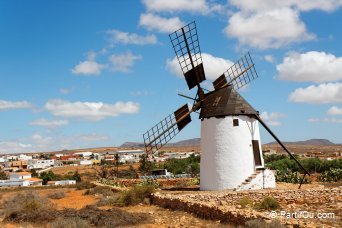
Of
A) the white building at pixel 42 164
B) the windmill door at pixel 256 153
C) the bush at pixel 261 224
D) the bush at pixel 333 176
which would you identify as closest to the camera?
the bush at pixel 261 224

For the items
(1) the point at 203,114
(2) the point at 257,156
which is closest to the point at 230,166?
(2) the point at 257,156

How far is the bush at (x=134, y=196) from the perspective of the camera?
17.6 metres

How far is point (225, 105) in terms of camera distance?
19.1m

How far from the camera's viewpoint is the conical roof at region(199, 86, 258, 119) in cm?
1889

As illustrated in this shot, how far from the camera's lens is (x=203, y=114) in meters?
19.9

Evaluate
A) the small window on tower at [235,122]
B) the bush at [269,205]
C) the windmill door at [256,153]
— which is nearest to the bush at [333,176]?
the windmill door at [256,153]

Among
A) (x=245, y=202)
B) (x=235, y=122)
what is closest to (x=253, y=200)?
(x=245, y=202)

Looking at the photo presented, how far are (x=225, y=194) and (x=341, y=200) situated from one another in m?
4.44

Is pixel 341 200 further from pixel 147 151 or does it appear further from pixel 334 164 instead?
pixel 334 164

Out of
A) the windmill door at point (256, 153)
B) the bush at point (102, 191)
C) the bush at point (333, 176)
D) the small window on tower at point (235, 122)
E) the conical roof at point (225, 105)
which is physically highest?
the conical roof at point (225, 105)

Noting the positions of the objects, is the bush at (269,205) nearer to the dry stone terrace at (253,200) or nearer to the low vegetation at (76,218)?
the dry stone terrace at (253,200)

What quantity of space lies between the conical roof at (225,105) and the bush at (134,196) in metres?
4.66

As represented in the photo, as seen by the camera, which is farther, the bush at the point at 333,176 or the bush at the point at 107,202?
the bush at the point at 333,176

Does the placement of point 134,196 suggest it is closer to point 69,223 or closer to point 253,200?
point 253,200
